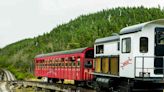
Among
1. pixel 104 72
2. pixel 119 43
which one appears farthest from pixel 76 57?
pixel 119 43

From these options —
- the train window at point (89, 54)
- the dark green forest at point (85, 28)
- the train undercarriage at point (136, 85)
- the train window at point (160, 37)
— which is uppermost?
the dark green forest at point (85, 28)

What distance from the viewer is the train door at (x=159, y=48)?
19094 millimetres

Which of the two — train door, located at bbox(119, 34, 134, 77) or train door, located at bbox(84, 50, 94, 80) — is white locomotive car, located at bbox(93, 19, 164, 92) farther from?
train door, located at bbox(84, 50, 94, 80)

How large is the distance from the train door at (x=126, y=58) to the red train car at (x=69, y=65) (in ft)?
24.8

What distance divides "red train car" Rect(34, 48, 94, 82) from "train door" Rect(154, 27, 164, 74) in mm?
9112

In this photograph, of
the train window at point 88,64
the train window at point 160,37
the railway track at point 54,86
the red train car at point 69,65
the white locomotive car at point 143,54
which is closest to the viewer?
the white locomotive car at point 143,54

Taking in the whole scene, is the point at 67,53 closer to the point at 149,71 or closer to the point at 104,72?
the point at 104,72

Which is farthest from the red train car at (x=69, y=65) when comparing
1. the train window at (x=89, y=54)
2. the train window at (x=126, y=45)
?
the train window at (x=126, y=45)

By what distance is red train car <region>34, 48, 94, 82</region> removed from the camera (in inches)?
1109

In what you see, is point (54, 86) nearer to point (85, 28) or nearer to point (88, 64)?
point (88, 64)

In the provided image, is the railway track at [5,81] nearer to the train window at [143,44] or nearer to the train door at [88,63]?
the train door at [88,63]

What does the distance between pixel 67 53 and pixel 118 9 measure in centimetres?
11601

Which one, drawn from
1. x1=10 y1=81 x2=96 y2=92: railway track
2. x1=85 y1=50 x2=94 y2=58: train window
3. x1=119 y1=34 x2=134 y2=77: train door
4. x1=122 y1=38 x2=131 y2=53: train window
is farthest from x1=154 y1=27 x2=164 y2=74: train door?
x1=85 y1=50 x2=94 y2=58: train window

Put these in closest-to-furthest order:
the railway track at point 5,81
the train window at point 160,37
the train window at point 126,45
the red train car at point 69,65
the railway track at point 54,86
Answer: the train window at point 160,37, the train window at point 126,45, the railway track at point 54,86, the red train car at point 69,65, the railway track at point 5,81
